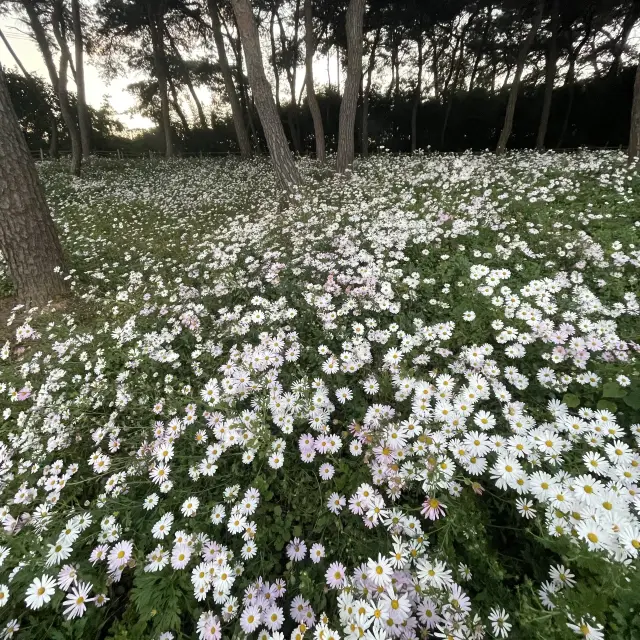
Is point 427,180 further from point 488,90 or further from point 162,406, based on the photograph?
point 488,90

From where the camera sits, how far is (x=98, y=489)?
74.9 inches

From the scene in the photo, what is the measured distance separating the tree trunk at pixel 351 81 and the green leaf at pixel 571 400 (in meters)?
6.30

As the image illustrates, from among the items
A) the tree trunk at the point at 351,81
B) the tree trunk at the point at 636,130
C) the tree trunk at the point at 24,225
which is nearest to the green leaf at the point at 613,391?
the tree trunk at the point at 24,225

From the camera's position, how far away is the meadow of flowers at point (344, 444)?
4.05 ft

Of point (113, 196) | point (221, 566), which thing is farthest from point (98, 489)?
point (113, 196)

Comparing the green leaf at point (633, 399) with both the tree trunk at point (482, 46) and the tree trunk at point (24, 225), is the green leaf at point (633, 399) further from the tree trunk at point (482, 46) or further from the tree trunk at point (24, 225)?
the tree trunk at point (482, 46)

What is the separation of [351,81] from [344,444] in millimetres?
7061

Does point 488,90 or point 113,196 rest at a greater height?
point 488,90

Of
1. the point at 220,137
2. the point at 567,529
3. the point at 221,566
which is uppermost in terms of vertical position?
the point at 220,137

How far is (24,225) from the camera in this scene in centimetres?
362

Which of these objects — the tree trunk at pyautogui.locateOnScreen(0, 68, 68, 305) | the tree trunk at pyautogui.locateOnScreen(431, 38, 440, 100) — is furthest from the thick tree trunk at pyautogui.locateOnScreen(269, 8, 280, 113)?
the tree trunk at pyautogui.locateOnScreen(0, 68, 68, 305)

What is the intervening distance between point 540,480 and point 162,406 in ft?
6.97

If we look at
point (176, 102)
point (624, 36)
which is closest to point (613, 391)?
point (624, 36)

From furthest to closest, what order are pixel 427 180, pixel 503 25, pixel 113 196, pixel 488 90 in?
pixel 488 90
pixel 503 25
pixel 113 196
pixel 427 180
